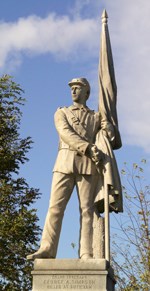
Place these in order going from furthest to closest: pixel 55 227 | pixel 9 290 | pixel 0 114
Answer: pixel 0 114 → pixel 9 290 → pixel 55 227

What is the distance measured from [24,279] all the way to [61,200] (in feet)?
37.9

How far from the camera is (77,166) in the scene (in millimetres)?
10039

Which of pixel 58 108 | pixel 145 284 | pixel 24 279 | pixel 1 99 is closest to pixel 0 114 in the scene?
pixel 1 99

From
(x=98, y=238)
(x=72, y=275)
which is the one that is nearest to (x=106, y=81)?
(x=98, y=238)

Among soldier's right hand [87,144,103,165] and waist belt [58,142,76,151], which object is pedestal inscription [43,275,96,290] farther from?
waist belt [58,142,76,151]

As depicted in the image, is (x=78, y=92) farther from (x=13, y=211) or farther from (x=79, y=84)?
(x=13, y=211)

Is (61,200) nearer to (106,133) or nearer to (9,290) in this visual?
(106,133)

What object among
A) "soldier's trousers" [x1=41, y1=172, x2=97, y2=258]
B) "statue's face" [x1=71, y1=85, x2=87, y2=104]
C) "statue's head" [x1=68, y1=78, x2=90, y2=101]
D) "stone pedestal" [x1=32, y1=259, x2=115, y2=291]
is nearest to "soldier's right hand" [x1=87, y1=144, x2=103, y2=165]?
"soldier's trousers" [x1=41, y1=172, x2=97, y2=258]

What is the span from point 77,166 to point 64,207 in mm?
703

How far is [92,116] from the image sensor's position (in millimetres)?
10633

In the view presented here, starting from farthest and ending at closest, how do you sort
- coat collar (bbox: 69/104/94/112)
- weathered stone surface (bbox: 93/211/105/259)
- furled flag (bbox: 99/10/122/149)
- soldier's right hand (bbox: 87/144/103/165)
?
1. furled flag (bbox: 99/10/122/149)
2. coat collar (bbox: 69/104/94/112)
3. soldier's right hand (bbox: 87/144/103/165)
4. weathered stone surface (bbox: 93/211/105/259)

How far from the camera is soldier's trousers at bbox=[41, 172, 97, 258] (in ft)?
31.7

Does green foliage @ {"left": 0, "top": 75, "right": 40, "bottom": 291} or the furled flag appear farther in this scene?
green foliage @ {"left": 0, "top": 75, "right": 40, "bottom": 291}

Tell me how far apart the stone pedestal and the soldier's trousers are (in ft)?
1.48
